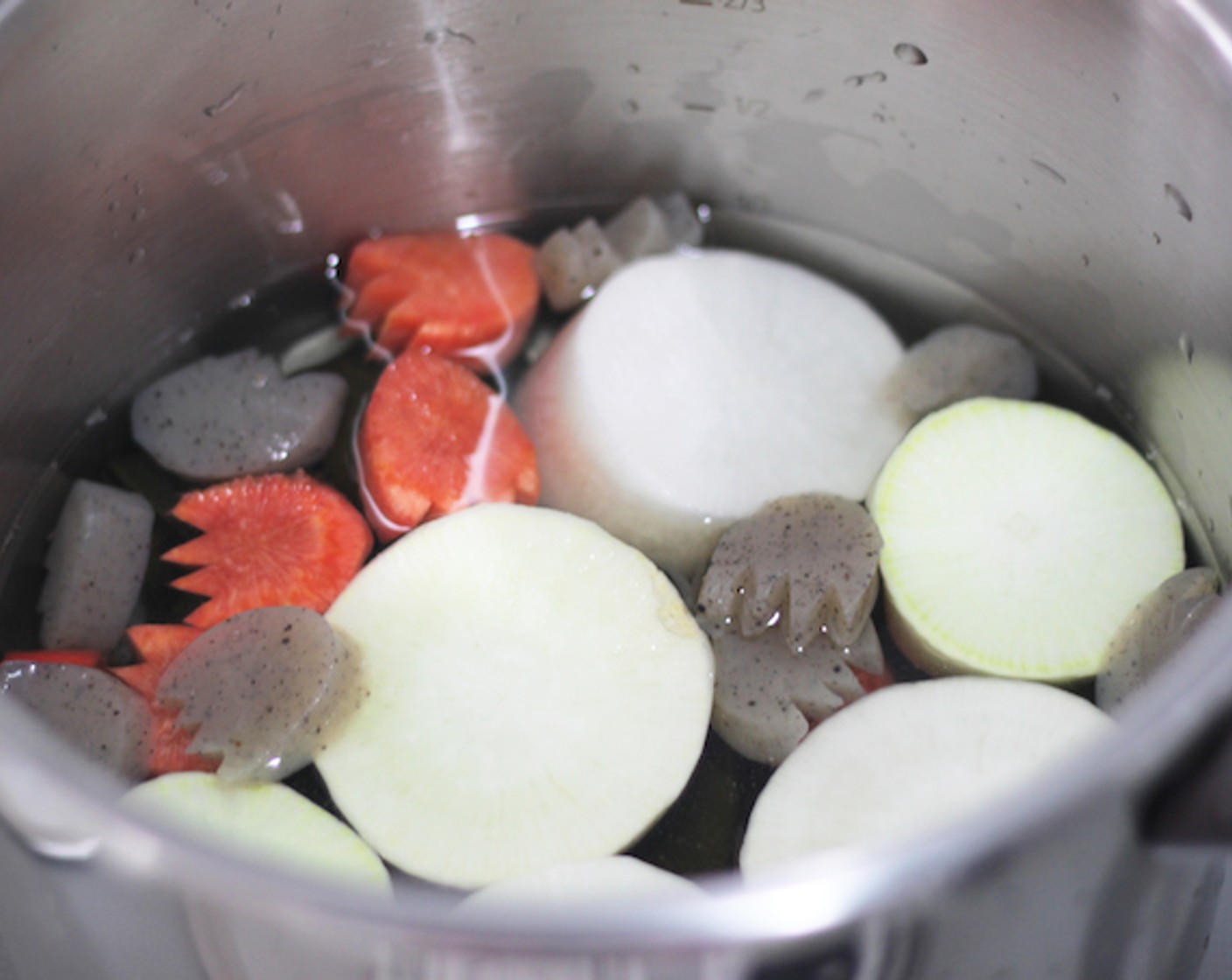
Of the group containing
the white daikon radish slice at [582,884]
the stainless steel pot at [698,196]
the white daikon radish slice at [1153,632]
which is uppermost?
the stainless steel pot at [698,196]

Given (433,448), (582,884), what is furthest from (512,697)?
(433,448)

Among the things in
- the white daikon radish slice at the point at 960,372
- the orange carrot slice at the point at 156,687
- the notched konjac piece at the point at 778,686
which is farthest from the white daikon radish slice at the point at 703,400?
the orange carrot slice at the point at 156,687

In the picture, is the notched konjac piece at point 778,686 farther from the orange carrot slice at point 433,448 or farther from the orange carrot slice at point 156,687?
the orange carrot slice at point 156,687

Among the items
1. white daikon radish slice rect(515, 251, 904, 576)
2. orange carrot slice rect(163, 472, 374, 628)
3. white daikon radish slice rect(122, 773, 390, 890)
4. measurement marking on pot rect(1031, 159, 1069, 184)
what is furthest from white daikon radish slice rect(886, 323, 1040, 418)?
white daikon radish slice rect(122, 773, 390, 890)

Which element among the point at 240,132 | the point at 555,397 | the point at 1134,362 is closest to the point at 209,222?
the point at 240,132

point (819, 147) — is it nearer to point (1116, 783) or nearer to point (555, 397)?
point (555, 397)

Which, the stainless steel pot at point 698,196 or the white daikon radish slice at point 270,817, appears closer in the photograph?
the stainless steel pot at point 698,196
